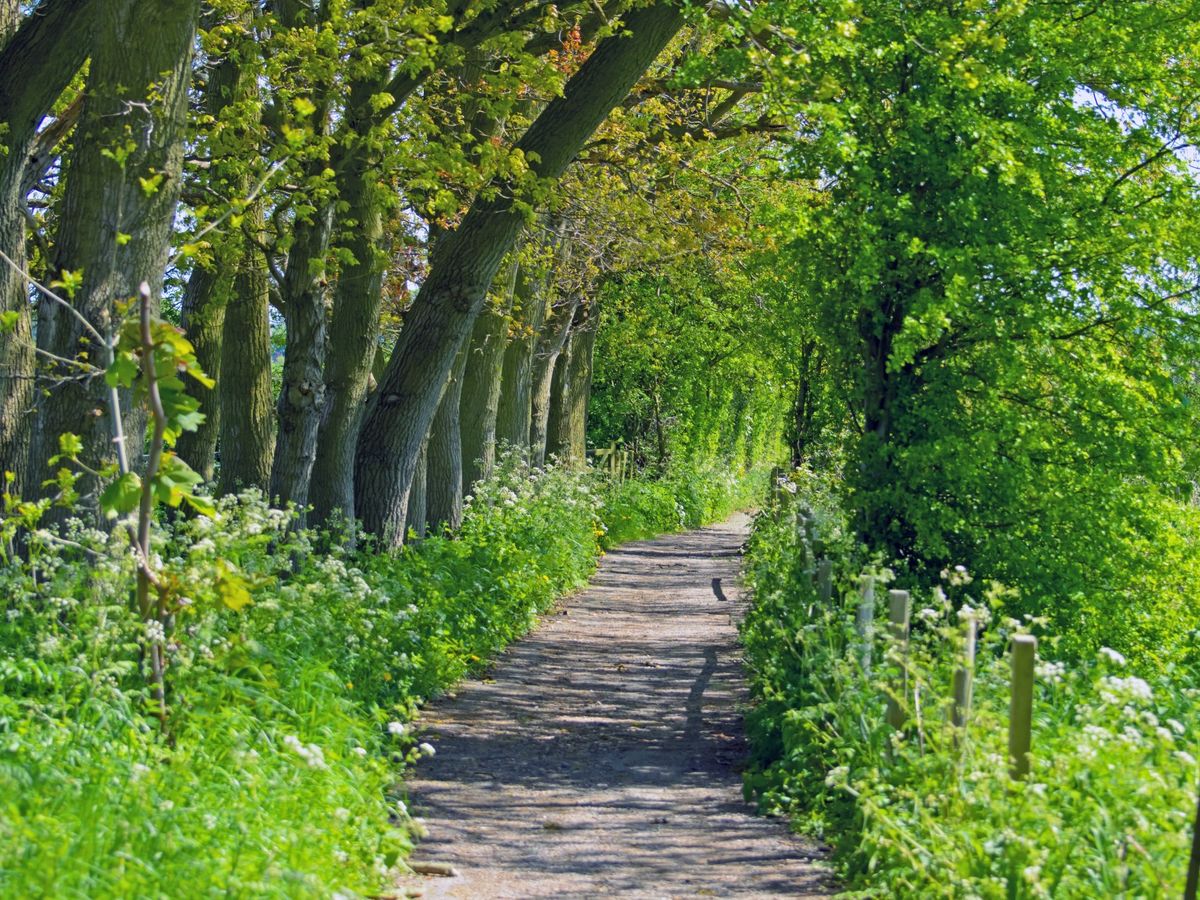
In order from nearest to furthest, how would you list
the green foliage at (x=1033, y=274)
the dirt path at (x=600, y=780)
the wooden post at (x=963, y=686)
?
the wooden post at (x=963, y=686)
the dirt path at (x=600, y=780)
the green foliage at (x=1033, y=274)

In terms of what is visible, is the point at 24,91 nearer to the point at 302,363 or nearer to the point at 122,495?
the point at 302,363

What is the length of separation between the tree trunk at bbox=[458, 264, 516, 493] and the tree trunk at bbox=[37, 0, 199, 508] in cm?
1124

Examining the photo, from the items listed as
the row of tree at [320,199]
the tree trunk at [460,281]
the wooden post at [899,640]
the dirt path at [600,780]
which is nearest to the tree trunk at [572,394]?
the row of tree at [320,199]

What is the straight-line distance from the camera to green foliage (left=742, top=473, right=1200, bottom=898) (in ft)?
17.8

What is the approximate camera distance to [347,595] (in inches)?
389

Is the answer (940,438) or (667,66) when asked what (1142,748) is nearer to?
(940,438)

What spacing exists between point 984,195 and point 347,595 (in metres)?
5.85

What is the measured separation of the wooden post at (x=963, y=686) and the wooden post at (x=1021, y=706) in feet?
0.93

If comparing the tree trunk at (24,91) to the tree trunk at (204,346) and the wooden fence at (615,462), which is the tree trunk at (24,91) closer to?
the tree trunk at (204,346)

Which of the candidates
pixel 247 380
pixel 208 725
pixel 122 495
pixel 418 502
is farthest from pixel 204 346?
pixel 122 495

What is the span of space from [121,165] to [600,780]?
15.5ft

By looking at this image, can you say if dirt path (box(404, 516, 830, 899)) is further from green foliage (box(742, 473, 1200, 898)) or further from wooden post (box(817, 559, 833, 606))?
wooden post (box(817, 559, 833, 606))

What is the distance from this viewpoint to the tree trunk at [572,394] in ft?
105

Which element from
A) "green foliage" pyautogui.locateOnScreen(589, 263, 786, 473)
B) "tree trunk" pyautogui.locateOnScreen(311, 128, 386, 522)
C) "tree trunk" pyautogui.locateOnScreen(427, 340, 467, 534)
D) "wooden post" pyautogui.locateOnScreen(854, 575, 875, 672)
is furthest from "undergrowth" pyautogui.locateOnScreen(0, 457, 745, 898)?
"green foliage" pyautogui.locateOnScreen(589, 263, 786, 473)
